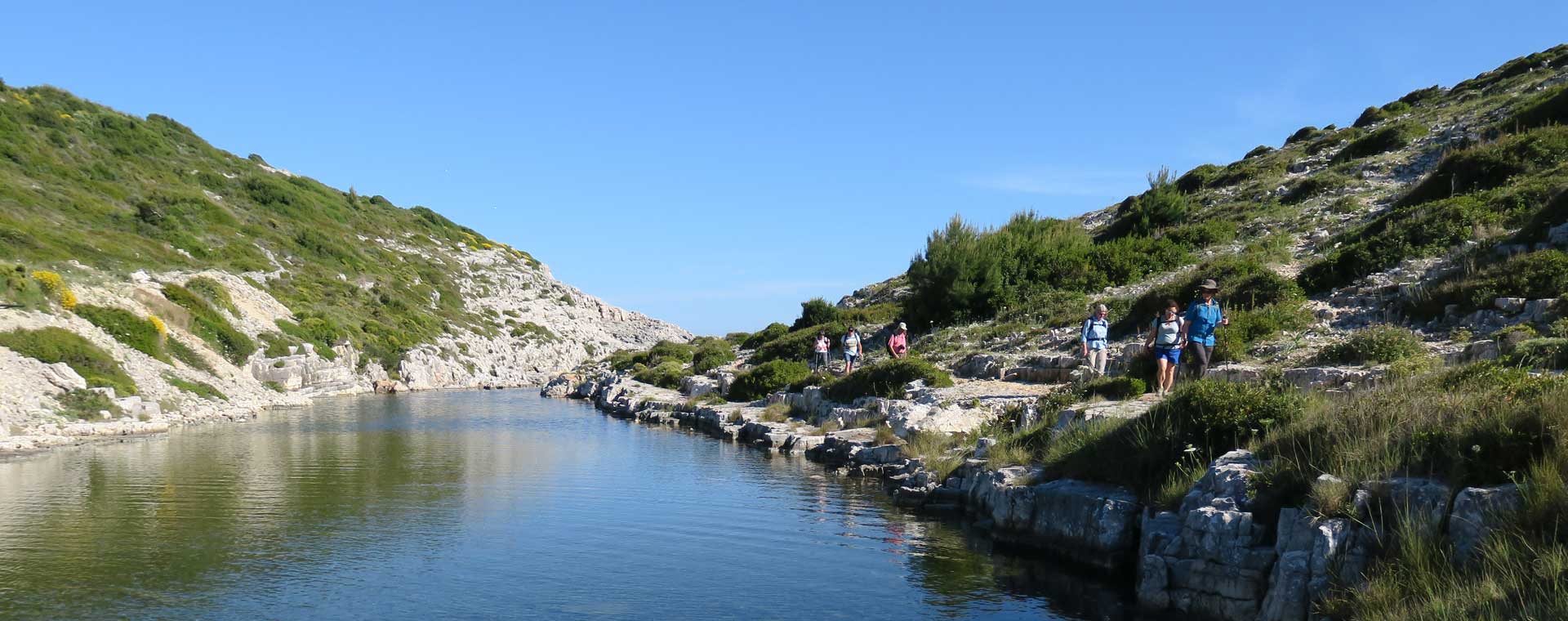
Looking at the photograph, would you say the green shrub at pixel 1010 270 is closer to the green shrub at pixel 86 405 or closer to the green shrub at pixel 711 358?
the green shrub at pixel 711 358

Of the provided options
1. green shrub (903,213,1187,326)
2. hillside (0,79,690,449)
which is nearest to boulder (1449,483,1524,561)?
green shrub (903,213,1187,326)

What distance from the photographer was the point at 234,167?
102 metres

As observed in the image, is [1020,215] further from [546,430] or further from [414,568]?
[414,568]

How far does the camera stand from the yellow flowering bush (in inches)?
1449

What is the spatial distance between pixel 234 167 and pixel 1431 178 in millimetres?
106264

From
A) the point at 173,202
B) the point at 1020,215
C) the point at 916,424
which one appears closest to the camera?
the point at 916,424

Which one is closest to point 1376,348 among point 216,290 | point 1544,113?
point 1544,113

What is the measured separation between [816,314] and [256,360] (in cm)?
3023

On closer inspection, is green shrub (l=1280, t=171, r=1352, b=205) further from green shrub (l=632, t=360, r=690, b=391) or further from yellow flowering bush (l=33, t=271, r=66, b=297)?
yellow flowering bush (l=33, t=271, r=66, b=297)

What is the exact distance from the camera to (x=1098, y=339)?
872 inches

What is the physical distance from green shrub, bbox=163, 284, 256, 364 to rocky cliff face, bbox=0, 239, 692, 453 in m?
0.54

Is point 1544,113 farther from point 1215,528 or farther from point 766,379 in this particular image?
point 1215,528

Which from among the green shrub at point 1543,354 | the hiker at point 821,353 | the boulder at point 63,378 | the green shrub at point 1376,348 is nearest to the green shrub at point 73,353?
the boulder at point 63,378

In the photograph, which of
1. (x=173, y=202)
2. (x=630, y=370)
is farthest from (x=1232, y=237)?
(x=173, y=202)
